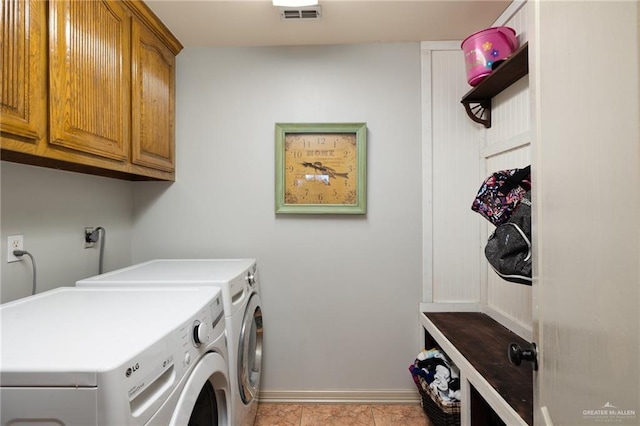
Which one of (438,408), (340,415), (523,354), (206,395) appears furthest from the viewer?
(340,415)

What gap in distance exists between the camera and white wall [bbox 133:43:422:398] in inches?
78.4

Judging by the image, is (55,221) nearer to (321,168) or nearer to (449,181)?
(321,168)

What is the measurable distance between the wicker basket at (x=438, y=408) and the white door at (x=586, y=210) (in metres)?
0.81

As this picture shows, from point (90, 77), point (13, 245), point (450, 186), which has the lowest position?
point (13, 245)

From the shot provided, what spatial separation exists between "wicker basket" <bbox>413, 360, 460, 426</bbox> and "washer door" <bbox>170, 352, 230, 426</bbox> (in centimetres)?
103

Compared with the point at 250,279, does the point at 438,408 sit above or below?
below

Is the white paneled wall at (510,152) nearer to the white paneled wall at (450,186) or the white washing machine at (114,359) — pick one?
the white paneled wall at (450,186)

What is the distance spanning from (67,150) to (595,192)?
1.59 meters

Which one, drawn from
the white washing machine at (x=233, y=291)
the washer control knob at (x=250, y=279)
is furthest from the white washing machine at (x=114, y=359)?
the washer control knob at (x=250, y=279)

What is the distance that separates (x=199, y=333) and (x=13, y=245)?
103 cm

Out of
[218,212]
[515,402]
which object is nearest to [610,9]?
[515,402]

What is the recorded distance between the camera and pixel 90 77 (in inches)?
49.4

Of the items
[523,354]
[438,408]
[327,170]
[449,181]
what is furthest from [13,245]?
[449,181]

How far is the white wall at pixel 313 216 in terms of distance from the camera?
1992mm
